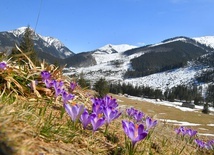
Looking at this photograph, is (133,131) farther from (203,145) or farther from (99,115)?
(203,145)

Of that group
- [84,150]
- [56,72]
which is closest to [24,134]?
[84,150]

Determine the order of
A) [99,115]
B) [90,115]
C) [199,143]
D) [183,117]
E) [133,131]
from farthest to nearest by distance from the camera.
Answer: [183,117], [199,143], [99,115], [90,115], [133,131]

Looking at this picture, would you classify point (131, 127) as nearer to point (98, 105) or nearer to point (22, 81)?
point (98, 105)

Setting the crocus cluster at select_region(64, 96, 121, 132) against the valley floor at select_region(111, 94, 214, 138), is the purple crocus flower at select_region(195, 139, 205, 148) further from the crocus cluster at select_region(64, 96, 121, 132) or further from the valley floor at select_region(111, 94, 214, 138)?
the valley floor at select_region(111, 94, 214, 138)

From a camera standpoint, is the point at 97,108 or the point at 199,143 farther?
the point at 199,143

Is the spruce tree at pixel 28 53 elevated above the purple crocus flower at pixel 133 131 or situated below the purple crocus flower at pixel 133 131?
above

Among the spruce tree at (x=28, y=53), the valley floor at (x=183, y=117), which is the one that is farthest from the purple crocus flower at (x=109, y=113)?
the valley floor at (x=183, y=117)

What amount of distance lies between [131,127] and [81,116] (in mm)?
549

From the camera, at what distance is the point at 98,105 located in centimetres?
303

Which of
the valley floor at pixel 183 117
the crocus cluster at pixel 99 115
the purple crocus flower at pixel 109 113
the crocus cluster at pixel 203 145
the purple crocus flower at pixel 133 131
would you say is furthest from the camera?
the valley floor at pixel 183 117

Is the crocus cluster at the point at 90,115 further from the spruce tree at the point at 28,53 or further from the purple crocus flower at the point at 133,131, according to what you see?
the spruce tree at the point at 28,53

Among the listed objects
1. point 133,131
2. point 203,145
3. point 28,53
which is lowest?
point 203,145

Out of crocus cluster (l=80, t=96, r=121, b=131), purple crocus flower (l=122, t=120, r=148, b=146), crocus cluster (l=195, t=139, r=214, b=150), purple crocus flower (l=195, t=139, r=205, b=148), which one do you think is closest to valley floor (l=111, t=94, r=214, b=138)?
crocus cluster (l=195, t=139, r=214, b=150)

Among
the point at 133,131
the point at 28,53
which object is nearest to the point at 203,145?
the point at 133,131
